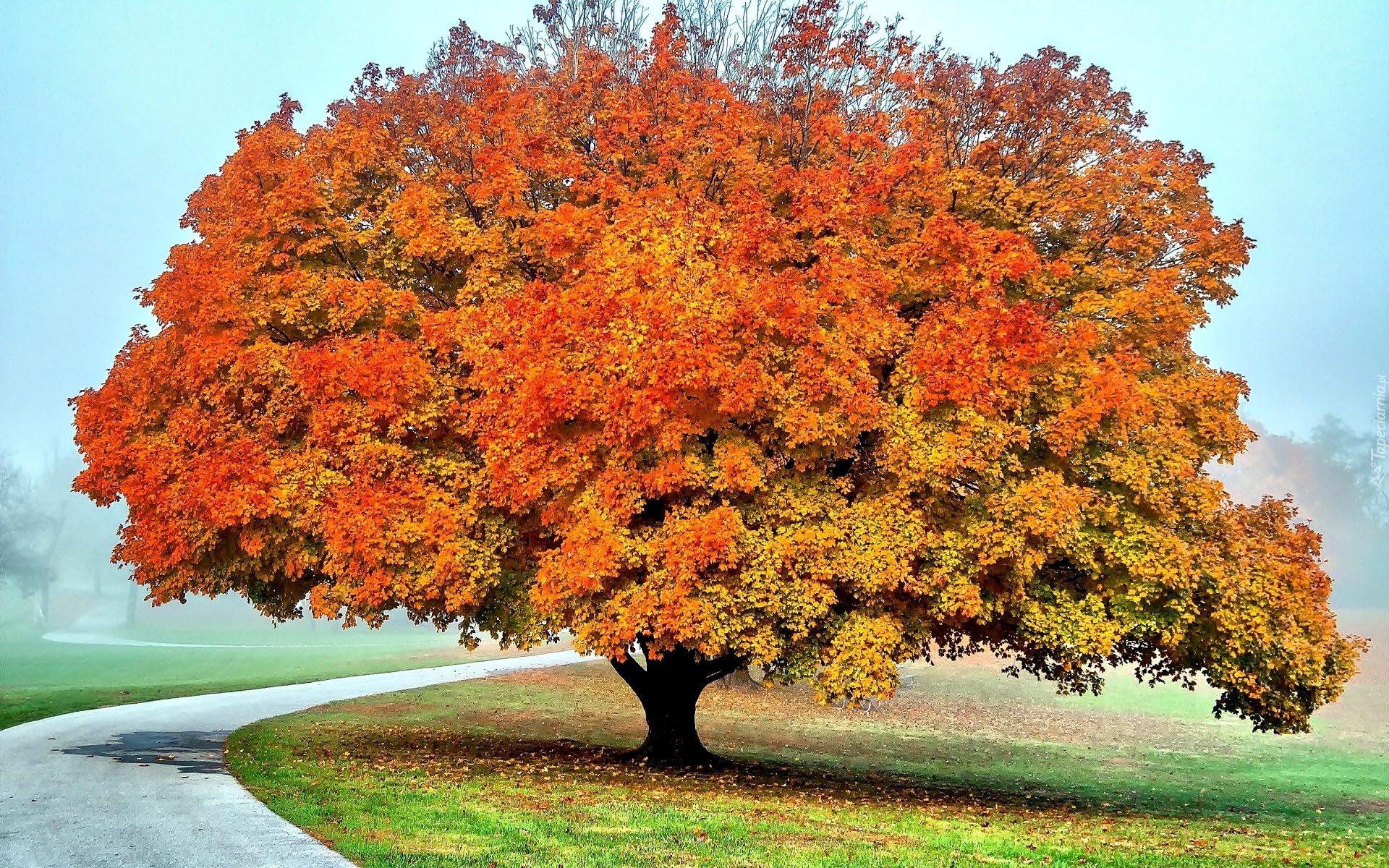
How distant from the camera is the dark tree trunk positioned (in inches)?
755

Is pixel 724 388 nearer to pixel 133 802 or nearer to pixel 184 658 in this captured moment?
pixel 133 802

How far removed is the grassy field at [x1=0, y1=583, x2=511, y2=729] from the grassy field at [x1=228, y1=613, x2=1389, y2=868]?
8.95 m

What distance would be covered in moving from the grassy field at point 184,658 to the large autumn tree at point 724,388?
12296mm

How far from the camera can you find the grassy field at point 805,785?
1125cm

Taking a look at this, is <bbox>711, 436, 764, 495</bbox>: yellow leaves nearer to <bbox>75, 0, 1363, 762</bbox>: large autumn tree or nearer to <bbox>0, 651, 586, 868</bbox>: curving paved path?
Result: <bbox>75, 0, 1363, 762</bbox>: large autumn tree

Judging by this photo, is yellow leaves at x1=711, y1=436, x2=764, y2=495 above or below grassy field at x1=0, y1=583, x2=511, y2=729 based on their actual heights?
above

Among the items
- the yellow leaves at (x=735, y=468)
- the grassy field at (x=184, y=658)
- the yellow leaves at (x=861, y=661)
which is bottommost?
the grassy field at (x=184, y=658)

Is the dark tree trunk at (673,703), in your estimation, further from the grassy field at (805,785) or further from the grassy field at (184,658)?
the grassy field at (184,658)

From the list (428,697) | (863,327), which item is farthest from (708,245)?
(428,697)

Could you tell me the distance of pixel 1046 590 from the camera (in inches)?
603

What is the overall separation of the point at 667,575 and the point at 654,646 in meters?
1.59

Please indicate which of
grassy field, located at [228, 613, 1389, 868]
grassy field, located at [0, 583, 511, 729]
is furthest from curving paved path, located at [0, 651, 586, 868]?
grassy field, located at [0, 583, 511, 729]

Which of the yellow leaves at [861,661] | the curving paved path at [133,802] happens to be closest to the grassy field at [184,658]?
the curving paved path at [133,802]

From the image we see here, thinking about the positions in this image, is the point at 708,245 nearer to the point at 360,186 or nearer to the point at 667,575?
the point at 667,575
